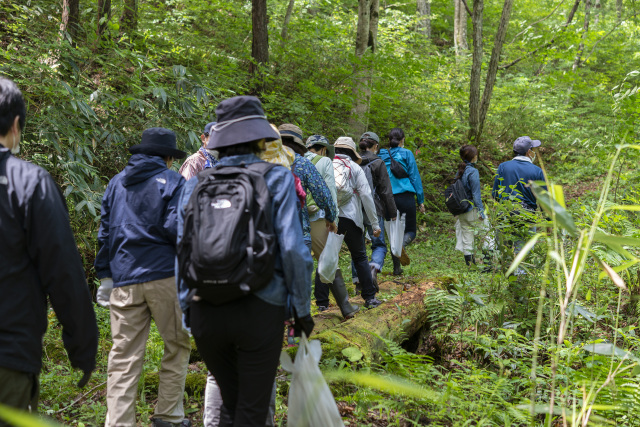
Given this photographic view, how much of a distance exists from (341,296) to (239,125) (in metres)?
3.46

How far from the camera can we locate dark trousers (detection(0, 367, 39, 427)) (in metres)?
2.12

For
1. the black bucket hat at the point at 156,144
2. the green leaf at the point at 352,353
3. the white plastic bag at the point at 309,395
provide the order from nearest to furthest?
the white plastic bag at the point at 309,395 → the black bucket hat at the point at 156,144 → the green leaf at the point at 352,353

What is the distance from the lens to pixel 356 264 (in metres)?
6.52

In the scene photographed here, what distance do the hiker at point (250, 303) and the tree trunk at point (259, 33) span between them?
8427 mm

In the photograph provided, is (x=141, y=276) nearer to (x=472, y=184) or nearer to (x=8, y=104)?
(x=8, y=104)

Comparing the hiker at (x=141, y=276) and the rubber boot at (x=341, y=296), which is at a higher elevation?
the hiker at (x=141, y=276)

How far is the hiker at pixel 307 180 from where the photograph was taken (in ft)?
16.3

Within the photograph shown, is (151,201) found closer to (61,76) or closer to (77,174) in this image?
(77,174)

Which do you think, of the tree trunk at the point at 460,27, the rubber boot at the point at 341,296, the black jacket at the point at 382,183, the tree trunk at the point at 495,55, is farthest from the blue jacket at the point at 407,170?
the tree trunk at the point at 460,27

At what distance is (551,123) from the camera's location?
16.5 metres

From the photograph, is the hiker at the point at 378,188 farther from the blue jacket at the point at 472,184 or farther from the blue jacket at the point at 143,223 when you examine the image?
the blue jacket at the point at 143,223

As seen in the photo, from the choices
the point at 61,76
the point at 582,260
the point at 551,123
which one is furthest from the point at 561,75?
the point at 582,260

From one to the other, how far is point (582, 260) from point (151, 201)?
286 cm

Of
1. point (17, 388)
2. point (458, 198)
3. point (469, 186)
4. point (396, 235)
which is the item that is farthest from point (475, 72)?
point (17, 388)
